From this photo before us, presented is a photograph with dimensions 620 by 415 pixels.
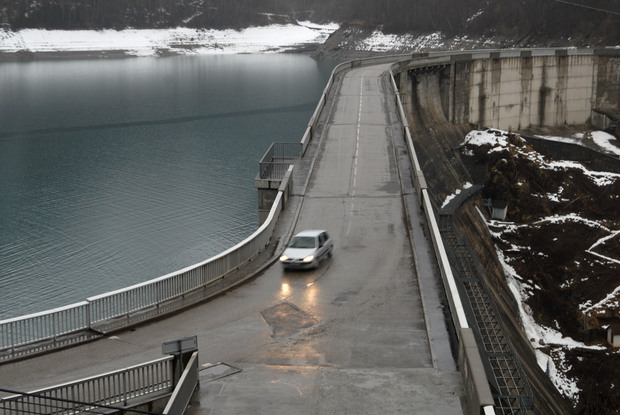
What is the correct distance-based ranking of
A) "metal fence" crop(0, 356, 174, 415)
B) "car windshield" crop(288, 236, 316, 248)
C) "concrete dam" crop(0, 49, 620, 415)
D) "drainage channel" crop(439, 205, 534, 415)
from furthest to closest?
"car windshield" crop(288, 236, 316, 248) < "drainage channel" crop(439, 205, 534, 415) < "concrete dam" crop(0, 49, 620, 415) < "metal fence" crop(0, 356, 174, 415)

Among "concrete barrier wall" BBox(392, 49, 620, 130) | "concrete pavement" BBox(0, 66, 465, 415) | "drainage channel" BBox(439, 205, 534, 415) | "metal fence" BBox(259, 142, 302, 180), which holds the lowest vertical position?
"drainage channel" BBox(439, 205, 534, 415)

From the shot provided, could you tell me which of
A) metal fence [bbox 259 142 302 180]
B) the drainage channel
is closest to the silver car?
the drainage channel

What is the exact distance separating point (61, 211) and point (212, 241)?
13.3 m

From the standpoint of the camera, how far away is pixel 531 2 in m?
154

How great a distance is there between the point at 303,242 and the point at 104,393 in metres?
12.2

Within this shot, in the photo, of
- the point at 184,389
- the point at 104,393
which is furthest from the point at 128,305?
the point at 184,389

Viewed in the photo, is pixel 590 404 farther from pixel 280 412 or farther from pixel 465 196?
pixel 465 196

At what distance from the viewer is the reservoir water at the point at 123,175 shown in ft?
152

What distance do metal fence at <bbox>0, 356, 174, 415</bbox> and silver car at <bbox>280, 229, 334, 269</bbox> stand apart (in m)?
9.37

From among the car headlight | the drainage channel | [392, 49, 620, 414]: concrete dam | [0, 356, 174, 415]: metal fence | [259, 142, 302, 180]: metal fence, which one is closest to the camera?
[0, 356, 174, 415]: metal fence

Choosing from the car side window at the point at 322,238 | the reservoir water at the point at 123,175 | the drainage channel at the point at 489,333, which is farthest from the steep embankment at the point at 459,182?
the reservoir water at the point at 123,175

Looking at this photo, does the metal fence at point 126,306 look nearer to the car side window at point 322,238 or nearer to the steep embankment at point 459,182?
the car side window at point 322,238

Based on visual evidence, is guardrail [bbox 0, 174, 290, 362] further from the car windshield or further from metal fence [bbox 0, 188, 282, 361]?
the car windshield

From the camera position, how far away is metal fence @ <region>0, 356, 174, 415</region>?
1706 centimetres
